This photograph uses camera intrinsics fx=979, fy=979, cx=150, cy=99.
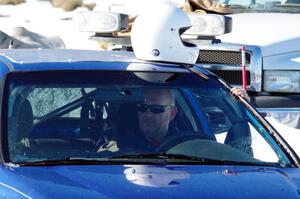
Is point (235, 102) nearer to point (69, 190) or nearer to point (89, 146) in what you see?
point (89, 146)

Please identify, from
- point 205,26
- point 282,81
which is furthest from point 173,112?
point 282,81

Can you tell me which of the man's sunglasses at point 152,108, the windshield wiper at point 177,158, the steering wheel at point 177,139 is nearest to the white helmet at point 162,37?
the man's sunglasses at point 152,108

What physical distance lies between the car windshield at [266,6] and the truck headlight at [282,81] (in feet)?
3.82

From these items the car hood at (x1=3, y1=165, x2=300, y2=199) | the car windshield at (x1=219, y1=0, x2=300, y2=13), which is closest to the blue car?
the car hood at (x1=3, y1=165, x2=300, y2=199)

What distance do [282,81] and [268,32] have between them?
1.64ft

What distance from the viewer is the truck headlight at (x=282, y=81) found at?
8953mm

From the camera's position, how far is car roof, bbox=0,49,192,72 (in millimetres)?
5004

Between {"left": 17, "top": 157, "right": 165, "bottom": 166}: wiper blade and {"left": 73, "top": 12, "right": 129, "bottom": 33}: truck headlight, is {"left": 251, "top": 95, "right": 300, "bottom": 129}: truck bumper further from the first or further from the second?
{"left": 17, "top": 157, "right": 165, "bottom": 166}: wiper blade

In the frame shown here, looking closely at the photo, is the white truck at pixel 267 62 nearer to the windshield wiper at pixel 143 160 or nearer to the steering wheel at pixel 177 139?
the steering wheel at pixel 177 139

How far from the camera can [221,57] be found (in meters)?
9.17

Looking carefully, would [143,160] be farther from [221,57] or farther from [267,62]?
[221,57]

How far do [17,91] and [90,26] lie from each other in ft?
7.77

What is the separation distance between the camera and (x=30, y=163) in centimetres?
446

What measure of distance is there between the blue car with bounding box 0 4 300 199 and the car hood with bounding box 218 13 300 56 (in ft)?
10.7
